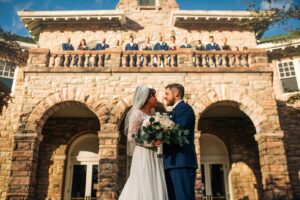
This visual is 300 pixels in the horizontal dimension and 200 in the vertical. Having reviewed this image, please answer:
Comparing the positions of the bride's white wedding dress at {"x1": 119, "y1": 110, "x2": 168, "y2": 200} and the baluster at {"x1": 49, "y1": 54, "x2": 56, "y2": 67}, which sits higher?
the baluster at {"x1": 49, "y1": 54, "x2": 56, "y2": 67}

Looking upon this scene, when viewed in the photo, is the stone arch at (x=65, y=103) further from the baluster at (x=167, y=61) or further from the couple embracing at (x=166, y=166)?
the couple embracing at (x=166, y=166)

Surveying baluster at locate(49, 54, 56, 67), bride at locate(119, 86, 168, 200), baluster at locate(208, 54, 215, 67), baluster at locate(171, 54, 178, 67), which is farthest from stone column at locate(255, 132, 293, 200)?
baluster at locate(49, 54, 56, 67)

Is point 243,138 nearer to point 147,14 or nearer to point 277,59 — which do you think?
point 277,59

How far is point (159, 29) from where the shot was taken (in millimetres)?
16609

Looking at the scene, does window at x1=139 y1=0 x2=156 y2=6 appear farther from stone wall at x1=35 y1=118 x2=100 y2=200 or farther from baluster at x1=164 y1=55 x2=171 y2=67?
stone wall at x1=35 y1=118 x2=100 y2=200

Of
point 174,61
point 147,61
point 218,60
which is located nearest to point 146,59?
point 147,61

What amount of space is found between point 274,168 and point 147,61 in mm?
6095

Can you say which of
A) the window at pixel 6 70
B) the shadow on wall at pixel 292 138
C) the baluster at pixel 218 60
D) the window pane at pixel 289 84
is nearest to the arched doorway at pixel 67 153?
the window at pixel 6 70

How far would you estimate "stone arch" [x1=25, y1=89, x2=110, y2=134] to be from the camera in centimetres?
1080

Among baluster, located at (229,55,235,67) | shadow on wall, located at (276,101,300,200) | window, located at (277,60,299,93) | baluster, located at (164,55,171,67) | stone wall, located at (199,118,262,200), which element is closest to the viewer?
baluster, located at (164,55,171,67)

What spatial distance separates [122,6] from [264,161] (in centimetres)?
1171

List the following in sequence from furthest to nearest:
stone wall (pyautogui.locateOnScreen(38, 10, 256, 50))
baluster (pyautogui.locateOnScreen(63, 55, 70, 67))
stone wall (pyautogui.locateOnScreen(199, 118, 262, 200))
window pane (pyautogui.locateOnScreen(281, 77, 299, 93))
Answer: stone wall (pyautogui.locateOnScreen(38, 10, 256, 50))
window pane (pyautogui.locateOnScreen(281, 77, 299, 93))
stone wall (pyautogui.locateOnScreen(199, 118, 262, 200))
baluster (pyautogui.locateOnScreen(63, 55, 70, 67))

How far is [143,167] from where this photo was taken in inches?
176

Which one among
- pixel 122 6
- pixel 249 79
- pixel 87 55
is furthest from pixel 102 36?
pixel 249 79
